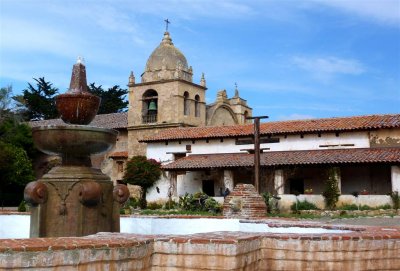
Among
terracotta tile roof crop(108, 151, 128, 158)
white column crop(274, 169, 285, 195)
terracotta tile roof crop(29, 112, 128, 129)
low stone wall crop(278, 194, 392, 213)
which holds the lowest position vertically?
low stone wall crop(278, 194, 392, 213)

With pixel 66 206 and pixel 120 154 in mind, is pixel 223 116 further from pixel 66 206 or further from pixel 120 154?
pixel 66 206

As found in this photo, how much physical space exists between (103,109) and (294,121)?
3324 cm

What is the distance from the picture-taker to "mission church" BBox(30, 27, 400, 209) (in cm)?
2722

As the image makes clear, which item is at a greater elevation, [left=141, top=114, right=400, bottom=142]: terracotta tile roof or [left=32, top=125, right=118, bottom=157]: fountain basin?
[left=141, top=114, right=400, bottom=142]: terracotta tile roof

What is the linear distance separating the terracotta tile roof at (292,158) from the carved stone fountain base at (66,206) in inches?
823

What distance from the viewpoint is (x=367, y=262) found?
4512 millimetres

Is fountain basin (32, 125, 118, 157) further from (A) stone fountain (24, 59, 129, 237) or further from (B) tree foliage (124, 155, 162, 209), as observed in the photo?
(B) tree foliage (124, 155, 162, 209)

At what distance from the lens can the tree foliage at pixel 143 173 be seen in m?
32.5

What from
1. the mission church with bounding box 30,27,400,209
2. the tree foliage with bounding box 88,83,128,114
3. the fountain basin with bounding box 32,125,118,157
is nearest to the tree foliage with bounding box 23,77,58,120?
the tree foliage with bounding box 88,83,128,114

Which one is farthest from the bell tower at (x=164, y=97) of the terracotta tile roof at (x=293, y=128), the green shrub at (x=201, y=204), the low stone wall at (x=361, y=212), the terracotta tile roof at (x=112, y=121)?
the low stone wall at (x=361, y=212)

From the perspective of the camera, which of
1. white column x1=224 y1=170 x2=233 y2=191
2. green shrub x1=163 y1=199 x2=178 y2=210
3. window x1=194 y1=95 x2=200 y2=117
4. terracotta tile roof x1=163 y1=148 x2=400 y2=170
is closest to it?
terracotta tile roof x1=163 y1=148 x2=400 y2=170

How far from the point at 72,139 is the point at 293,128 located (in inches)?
948

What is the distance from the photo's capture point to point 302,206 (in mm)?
25812

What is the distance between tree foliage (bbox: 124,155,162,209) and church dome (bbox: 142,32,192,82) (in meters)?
7.32
